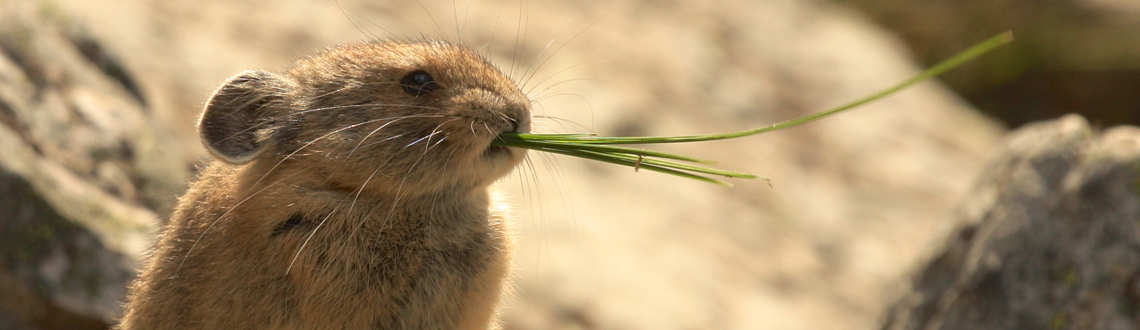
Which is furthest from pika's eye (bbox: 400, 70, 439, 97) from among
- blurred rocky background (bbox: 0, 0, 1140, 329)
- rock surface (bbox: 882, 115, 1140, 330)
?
rock surface (bbox: 882, 115, 1140, 330)

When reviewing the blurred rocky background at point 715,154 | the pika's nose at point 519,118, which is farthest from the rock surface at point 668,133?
the pika's nose at point 519,118

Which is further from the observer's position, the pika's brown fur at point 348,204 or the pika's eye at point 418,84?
the pika's eye at point 418,84

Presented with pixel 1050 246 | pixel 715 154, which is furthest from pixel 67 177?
pixel 715 154

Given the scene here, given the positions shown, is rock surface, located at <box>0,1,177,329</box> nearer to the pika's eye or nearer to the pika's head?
the pika's head

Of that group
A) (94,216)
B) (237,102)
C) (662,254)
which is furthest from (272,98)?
(662,254)

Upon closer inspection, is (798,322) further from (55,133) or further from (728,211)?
(55,133)

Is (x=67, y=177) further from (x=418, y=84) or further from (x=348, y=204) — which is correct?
(x=418, y=84)

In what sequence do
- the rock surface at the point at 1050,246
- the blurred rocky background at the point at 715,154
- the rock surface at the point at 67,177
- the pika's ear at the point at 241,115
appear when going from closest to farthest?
the pika's ear at the point at 241,115, the rock surface at the point at 1050,246, the blurred rocky background at the point at 715,154, the rock surface at the point at 67,177

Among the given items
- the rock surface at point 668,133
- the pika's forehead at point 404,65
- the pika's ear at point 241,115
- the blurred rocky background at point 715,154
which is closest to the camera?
the pika's ear at point 241,115

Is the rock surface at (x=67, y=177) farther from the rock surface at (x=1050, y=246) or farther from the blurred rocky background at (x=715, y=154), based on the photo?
the rock surface at (x=1050, y=246)
